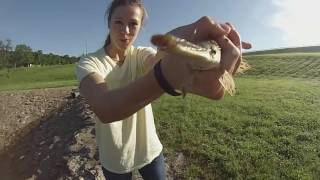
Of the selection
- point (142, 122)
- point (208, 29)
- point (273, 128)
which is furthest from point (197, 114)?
point (208, 29)

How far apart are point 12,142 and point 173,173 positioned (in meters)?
9.79

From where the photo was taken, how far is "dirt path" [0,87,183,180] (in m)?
9.49

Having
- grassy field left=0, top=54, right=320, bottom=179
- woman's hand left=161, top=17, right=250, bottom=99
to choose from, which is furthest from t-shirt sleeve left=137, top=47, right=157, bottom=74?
grassy field left=0, top=54, right=320, bottom=179

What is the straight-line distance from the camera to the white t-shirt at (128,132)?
3.18 meters

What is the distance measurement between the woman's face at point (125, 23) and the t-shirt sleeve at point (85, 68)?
298 millimetres

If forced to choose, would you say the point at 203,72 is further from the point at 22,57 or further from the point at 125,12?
the point at 22,57

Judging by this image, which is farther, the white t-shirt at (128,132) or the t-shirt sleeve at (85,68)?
the white t-shirt at (128,132)

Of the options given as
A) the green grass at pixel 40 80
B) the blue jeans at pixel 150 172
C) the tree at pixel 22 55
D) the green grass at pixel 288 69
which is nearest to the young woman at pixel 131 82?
the blue jeans at pixel 150 172

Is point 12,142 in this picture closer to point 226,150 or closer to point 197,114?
point 197,114

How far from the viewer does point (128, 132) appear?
3.51 metres

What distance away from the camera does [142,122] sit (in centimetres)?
358

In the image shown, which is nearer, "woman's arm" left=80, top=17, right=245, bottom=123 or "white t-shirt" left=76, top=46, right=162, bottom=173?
"woman's arm" left=80, top=17, right=245, bottom=123

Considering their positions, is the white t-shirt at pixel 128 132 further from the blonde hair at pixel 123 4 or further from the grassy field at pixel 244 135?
the grassy field at pixel 244 135

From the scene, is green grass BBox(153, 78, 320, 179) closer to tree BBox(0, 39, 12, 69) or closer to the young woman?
the young woman
